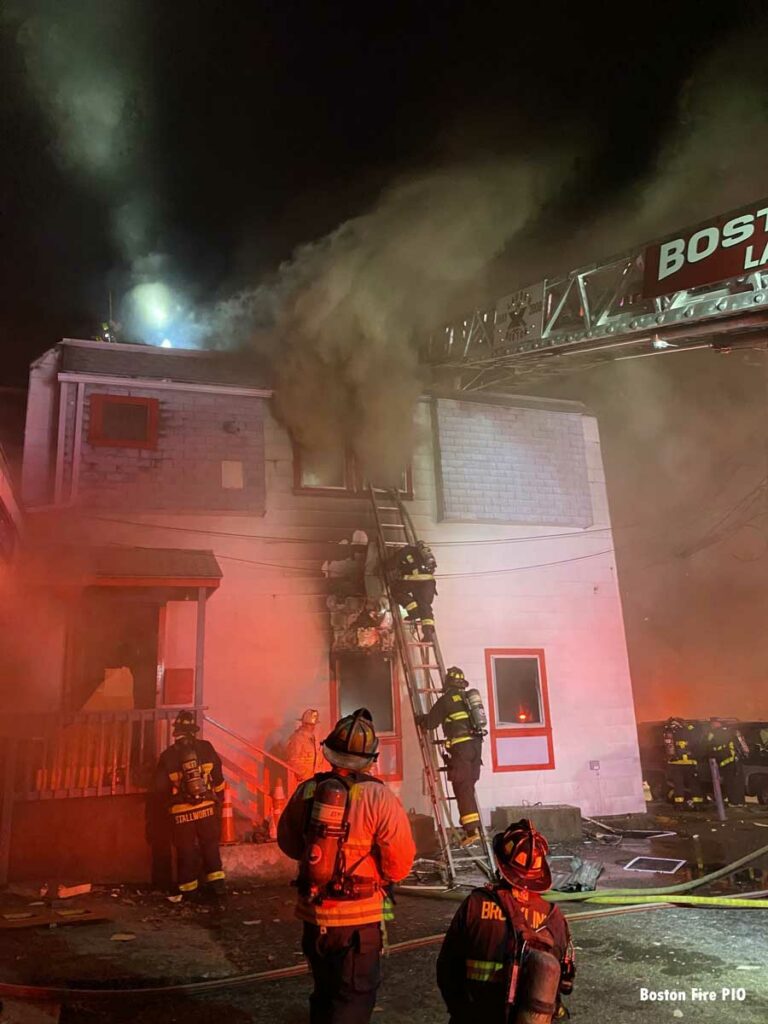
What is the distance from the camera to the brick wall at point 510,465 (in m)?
11.9

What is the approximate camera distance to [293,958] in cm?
530

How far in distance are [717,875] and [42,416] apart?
10.2 metres

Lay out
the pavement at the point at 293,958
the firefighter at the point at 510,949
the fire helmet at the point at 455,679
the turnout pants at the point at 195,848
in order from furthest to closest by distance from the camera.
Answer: the fire helmet at the point at 455,679
the turnout pants at the point at 195,848
the pavement at the point at 293,958
the firefighter at the point at 510,949

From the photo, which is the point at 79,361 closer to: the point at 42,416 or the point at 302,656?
the point at 42,416

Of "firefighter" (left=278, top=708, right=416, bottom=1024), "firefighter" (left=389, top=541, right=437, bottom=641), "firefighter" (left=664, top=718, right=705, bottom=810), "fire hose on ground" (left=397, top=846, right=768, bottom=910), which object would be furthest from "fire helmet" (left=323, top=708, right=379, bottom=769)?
"firefighter" (left=664, top=718, right=705, bottom=810)

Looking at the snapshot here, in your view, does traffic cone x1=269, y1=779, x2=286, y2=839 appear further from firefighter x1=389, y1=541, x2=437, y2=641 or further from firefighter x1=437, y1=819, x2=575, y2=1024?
firefighter x1=437, y1=819, x2=575, y2=1024

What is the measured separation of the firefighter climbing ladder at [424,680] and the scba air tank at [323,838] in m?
4.70

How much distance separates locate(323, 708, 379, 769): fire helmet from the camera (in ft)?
11.1

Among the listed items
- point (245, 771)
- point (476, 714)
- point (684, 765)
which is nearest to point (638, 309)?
point (476, 714)

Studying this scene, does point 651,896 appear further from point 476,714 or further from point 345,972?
point 345,972

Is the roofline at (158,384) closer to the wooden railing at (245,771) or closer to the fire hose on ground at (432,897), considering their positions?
the wooden railing at (245,771)

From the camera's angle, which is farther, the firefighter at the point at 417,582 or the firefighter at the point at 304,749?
the firefighter at the point at 417,582

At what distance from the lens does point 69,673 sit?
9.34m

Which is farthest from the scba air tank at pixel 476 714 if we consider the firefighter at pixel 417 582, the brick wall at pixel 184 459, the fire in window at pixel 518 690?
the brick wall at pixel 184 459
